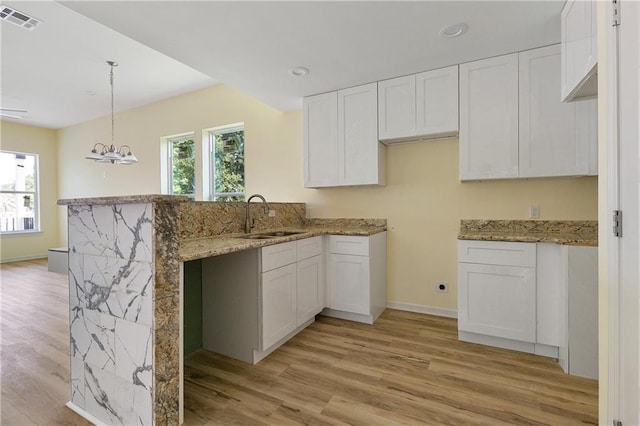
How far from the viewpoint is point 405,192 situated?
10.4ft

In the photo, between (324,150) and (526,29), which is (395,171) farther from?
(526,29)

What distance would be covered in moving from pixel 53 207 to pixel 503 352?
9.18 metres

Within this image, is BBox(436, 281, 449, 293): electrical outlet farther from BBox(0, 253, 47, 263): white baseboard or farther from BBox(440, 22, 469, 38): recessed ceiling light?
BBox(0, 253, 47, 263): white baseboard

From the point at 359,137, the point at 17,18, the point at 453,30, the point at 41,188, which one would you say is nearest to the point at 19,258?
the point at 41,188

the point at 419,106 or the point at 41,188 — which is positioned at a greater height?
the point at 419,106

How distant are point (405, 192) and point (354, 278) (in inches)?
44.6

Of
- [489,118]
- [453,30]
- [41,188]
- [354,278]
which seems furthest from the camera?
[41,188]

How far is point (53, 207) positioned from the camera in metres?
6.79

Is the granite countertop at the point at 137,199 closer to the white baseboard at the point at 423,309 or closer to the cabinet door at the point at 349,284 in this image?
the cabinet door at the point at 349,284

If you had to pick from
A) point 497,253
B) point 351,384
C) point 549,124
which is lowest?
point 351,384

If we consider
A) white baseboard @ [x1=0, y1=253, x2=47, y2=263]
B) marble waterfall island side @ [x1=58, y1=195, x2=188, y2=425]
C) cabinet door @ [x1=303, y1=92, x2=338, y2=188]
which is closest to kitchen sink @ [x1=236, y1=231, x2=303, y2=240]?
cabinet door @ [x1=303, y1=92, x2=338, y2=188]

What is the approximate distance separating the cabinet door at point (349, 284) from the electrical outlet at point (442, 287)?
2.73 feet

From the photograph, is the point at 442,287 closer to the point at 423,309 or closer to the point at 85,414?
the point at 423,309

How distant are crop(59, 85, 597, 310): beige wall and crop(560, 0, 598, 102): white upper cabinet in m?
1.10
